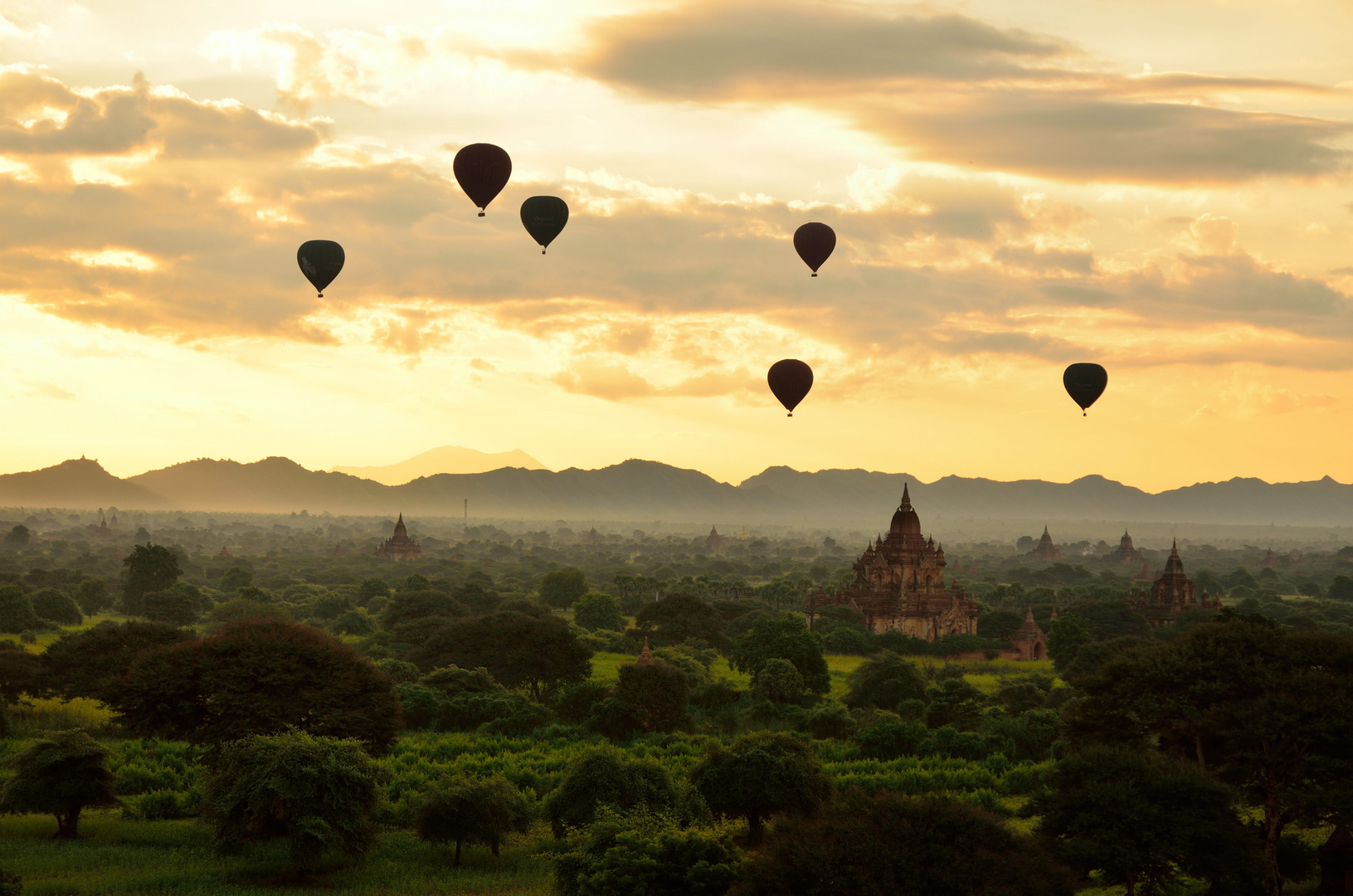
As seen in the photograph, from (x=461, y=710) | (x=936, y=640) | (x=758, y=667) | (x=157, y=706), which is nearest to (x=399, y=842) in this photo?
(x=157, y=706)

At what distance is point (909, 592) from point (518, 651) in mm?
43411

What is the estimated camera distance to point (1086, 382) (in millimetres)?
63688

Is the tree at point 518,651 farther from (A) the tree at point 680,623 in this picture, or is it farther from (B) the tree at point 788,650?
(A) the tree at point 680,623

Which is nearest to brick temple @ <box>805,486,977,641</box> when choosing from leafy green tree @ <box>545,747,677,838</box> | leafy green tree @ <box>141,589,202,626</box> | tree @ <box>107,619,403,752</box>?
leafy green tree @ <box>141,589,202,626</box>

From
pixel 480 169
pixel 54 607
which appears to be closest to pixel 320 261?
pixel 480 169

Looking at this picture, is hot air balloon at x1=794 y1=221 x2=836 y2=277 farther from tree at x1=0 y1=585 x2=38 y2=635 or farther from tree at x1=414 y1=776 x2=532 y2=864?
tree at x1=0 y1=585 x2=38 y2=635

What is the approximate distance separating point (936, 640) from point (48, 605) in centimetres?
7429

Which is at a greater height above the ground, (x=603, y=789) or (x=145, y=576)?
(x=145, y=576)

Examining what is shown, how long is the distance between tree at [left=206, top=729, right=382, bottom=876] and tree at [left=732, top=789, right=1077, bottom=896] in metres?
14.0

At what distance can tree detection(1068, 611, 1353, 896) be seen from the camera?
2967cm

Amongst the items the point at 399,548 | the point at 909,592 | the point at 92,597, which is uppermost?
the point at 909,592

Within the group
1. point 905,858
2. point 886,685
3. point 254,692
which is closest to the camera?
point 905,858

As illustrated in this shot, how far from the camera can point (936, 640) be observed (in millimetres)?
93125

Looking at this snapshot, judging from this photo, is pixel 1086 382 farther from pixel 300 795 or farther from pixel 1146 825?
pixel 300 795
